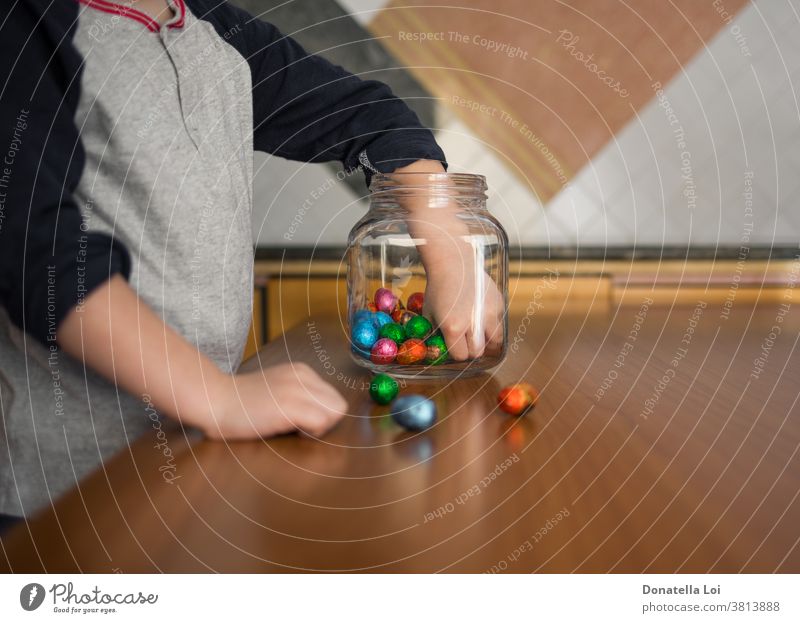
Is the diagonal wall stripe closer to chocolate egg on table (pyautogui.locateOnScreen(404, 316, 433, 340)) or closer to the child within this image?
the child

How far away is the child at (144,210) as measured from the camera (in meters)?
0.40

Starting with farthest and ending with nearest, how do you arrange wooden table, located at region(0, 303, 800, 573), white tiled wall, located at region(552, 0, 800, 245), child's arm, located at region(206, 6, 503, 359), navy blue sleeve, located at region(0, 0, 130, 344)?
white tiled wall, located at region(552, 0, 800, 245), child's arm, located at region(206, 6, 503, 359), navy blue sleeve, located at region(0, 0, 130, 344), wooden table, located at region(0, 303, 800, 573)

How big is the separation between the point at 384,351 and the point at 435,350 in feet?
0.13

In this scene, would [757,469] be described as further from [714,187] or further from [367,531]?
[714,187]

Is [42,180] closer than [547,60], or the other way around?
[42,180]

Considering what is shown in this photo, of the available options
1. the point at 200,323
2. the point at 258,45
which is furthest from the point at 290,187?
the point at 200,323

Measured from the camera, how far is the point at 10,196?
418 mm

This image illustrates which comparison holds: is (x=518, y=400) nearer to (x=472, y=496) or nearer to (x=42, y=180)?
(x=472, y=496)

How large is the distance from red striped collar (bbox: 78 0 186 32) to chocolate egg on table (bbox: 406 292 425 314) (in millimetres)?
316

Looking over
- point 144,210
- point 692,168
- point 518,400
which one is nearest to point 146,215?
point 144,210

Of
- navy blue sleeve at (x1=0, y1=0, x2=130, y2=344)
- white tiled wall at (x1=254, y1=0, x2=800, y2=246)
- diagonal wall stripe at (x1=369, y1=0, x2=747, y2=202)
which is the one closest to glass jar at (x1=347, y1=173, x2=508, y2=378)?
navy blue sleeve at (x1=0, y1=0, x2=130, y2=344)

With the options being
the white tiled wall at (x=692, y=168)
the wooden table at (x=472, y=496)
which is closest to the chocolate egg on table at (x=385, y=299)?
the wooden table at (x=472, y=496)

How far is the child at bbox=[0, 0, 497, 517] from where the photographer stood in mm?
396

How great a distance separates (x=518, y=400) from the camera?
0.45m
